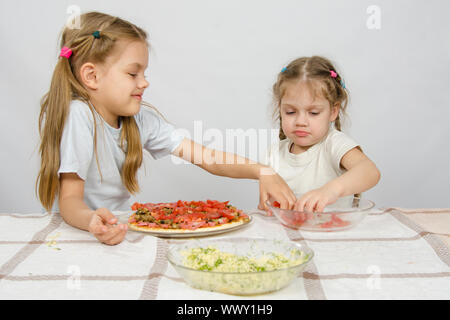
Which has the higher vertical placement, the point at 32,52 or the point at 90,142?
the point at 32,52

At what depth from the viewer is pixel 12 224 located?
1226mm

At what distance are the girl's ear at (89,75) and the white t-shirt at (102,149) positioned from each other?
0.06m

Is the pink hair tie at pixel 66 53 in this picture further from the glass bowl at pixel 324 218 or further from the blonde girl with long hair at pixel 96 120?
the glass bowl at pixel 324 218

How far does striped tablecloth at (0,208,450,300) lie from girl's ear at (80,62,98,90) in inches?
17.7

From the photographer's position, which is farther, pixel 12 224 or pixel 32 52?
pixel 32 52

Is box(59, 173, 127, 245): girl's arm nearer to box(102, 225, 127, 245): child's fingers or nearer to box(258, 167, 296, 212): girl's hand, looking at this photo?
box(102, 225, 127, 245): child's fingers

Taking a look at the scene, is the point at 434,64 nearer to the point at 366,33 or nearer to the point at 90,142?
the point at 366,33

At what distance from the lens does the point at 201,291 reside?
774 mm

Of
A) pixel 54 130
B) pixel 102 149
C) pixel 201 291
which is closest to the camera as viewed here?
pixel 201 291

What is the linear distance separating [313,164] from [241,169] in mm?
309

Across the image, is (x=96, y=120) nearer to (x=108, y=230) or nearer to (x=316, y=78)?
(x=108, y=230)

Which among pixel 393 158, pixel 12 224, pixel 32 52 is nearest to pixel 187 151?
pixel 12 224

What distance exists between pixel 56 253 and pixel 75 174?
42 centimetres

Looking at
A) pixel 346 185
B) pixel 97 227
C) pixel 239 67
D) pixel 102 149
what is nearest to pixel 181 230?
pixel 97 227
